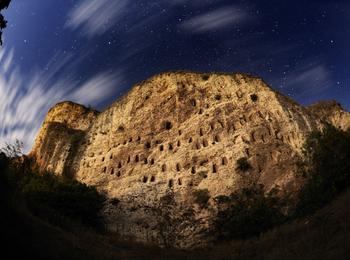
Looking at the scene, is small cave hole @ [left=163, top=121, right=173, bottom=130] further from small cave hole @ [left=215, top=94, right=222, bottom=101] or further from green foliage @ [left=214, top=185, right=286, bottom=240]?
green foliage @ [left=214, top=185, right=286, bottom=240]

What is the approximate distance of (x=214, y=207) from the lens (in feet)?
137

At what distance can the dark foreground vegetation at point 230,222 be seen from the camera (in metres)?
16.0

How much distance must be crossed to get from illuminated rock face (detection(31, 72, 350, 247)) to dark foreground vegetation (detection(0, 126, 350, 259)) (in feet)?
7.96

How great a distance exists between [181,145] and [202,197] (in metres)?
9.29

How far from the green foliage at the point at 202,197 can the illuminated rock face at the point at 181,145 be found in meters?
0.48

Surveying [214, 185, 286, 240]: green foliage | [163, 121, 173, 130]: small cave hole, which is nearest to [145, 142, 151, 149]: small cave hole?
[163, 121, 173, 130]: small cave hole

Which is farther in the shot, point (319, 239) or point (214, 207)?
point (214, 207)

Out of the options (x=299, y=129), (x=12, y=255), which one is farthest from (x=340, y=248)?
(x=299, y=129)

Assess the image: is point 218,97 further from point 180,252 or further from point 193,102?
point 180,252

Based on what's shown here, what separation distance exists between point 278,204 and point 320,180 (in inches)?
403

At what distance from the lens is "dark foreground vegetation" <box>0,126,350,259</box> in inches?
631

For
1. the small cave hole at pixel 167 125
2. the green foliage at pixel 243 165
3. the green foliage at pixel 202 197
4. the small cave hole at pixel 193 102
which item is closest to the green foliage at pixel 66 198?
the green foliage at pixel 202 197

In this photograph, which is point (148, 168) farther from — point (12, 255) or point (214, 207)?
point (12, 255)

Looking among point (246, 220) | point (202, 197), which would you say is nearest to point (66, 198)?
point (202, 197)
